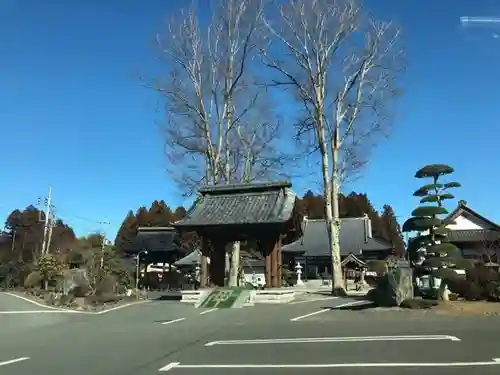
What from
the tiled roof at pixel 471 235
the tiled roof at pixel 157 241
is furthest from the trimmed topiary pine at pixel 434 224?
the tiled roof at pixel 157 241

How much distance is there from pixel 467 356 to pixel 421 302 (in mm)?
7988

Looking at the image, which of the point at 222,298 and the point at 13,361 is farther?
the point at 222,298

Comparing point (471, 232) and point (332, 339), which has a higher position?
point (471, 232)

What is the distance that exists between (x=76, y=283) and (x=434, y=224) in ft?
46.2

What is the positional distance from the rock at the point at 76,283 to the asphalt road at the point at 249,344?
5.20 m

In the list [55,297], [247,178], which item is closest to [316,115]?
[247,178]

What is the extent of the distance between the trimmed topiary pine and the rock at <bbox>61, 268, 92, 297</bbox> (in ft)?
42.1

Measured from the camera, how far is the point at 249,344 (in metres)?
9.38

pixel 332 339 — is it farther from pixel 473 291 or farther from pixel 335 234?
pixel 335 234

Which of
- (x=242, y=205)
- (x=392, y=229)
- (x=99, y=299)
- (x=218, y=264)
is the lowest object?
(x=99, y=299)

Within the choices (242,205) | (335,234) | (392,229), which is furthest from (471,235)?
(392,229)

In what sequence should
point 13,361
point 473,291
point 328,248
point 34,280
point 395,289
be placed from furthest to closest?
1. point 328,248
2. point 34,280
3. point 473,291
4. point 395,289
5. point 13,361

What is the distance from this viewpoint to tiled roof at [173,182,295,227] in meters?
21.3

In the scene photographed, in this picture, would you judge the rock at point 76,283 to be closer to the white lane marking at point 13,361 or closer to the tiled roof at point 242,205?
the tiled roof at point 242,205
